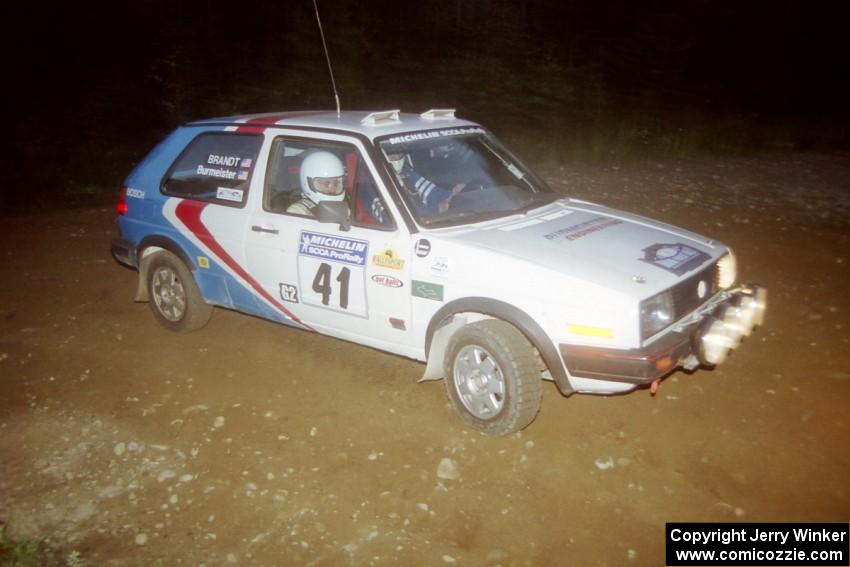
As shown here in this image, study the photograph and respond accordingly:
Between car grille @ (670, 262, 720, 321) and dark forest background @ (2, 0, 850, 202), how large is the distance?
988cm

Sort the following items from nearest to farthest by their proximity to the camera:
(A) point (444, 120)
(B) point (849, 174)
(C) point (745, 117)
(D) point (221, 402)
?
(D) point (221, 402)
(A) point (444, 120)
(B) point (849, 174)
(C) point (745, 117)

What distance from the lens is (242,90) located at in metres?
19.8

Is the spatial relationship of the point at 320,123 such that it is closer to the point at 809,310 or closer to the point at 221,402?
the point at 221,402

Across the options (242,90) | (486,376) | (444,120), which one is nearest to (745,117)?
(242,90)

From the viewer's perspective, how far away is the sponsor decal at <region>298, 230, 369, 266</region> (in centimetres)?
426

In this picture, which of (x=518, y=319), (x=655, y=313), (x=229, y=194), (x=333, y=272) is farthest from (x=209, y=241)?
(x=655, y=313)

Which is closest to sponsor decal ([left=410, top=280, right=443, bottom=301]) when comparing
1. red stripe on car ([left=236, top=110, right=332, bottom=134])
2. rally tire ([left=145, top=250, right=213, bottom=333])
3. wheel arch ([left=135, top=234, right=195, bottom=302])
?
red stripe on car ([left=236, top=110, right=332, bottom=134])

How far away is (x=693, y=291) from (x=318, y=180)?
8.47ft

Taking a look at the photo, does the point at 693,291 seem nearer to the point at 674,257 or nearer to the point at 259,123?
the point at 674,257

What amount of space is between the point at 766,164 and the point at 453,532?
1171 centimetres

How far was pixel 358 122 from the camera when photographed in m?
4.67

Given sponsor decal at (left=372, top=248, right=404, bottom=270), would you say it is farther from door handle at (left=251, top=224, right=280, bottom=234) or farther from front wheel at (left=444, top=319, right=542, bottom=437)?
door handle at (left=251, top=224, right=280, bottom=234)

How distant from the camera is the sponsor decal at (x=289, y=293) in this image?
4.69 metres

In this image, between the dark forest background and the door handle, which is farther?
the dark forest background
